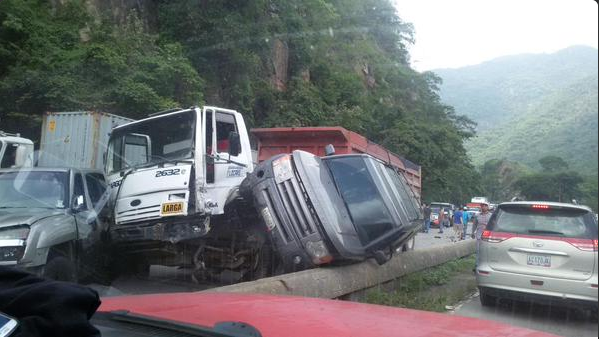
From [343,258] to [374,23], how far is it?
10.9m

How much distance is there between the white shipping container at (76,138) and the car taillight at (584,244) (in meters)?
7.10

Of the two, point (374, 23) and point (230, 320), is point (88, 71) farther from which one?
point (230, 320)

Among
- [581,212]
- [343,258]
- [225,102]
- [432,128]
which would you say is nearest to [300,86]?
[225,102]

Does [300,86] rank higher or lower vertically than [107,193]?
higher

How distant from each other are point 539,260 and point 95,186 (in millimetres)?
5941

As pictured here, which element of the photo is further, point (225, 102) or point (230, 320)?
point (225, 102)

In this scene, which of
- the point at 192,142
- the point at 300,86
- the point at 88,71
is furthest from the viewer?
the point at 300,86

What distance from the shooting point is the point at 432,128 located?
12.3 metres

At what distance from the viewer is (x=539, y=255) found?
623cm

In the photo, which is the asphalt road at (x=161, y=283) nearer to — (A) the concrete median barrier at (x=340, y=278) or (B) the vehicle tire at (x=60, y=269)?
(B) the vehicle tire at (x=60, y=269)

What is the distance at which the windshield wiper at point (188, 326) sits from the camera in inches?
98.7

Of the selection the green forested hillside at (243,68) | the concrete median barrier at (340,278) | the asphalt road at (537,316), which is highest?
the green forested hillside at (243,68)

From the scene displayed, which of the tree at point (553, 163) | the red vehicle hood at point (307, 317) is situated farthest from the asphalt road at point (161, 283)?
the tree at point (553, 163)

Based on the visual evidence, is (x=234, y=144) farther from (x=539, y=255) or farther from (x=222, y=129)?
(x=539, y=255)
